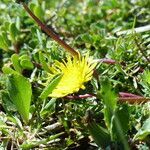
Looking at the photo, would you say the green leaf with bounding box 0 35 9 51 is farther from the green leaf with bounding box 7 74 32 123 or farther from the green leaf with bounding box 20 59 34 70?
Result: the green leaf with bounding box 7 74 32 123

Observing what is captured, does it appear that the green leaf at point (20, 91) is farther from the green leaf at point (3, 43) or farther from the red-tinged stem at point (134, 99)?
the green leaf at point (3, 43)

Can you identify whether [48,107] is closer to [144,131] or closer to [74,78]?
[74,78]

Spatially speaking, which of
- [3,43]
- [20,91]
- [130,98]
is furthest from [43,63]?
[3,43]

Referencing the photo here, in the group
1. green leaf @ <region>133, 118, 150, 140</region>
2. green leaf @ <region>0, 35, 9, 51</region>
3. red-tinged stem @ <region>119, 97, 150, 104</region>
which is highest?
green leaf @ <region>0, 35, 9, 51</region>

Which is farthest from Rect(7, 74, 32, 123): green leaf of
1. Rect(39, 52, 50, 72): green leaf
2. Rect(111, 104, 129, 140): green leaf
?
Rect(111, 104, 129, 140): green leaf

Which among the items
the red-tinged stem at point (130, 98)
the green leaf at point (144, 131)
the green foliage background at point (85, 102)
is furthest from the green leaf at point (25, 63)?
the green leaf at point (144, 131)

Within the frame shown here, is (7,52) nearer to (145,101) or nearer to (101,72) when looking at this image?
(101,72)
